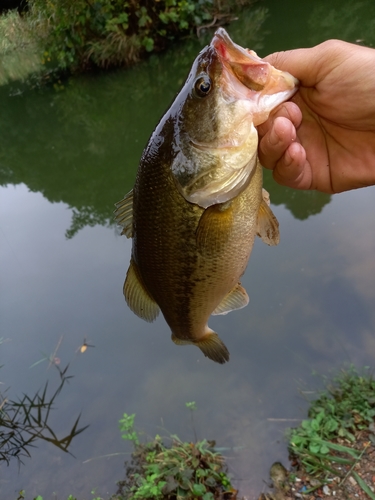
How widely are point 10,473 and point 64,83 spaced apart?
11.7 m

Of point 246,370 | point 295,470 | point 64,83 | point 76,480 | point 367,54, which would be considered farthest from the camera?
point 64,83

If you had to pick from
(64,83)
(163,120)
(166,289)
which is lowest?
(64,83)

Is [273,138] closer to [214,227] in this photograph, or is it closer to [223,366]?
[214,227]

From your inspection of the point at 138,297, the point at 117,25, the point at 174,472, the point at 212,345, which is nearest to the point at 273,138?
the point at 138,297

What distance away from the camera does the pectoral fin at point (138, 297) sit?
1.74m

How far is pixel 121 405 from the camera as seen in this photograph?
11.0ft

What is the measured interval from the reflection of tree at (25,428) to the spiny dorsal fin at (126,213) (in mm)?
2330

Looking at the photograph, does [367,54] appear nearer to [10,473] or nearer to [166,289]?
[166,289]

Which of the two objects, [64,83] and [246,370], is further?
[64,83]

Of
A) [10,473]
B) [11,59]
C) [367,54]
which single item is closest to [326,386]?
[367,54]

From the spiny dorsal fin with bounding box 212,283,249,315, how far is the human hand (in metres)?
0.59

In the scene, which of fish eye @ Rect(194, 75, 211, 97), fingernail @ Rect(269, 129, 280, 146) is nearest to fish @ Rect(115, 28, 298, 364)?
fish eye @ Rect(194, 75, 211, 97)

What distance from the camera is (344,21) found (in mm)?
9523

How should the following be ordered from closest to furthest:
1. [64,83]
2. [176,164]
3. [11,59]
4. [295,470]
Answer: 1. [176,164]
2. [295,470]
3. [64,83]
4. [11,59]
